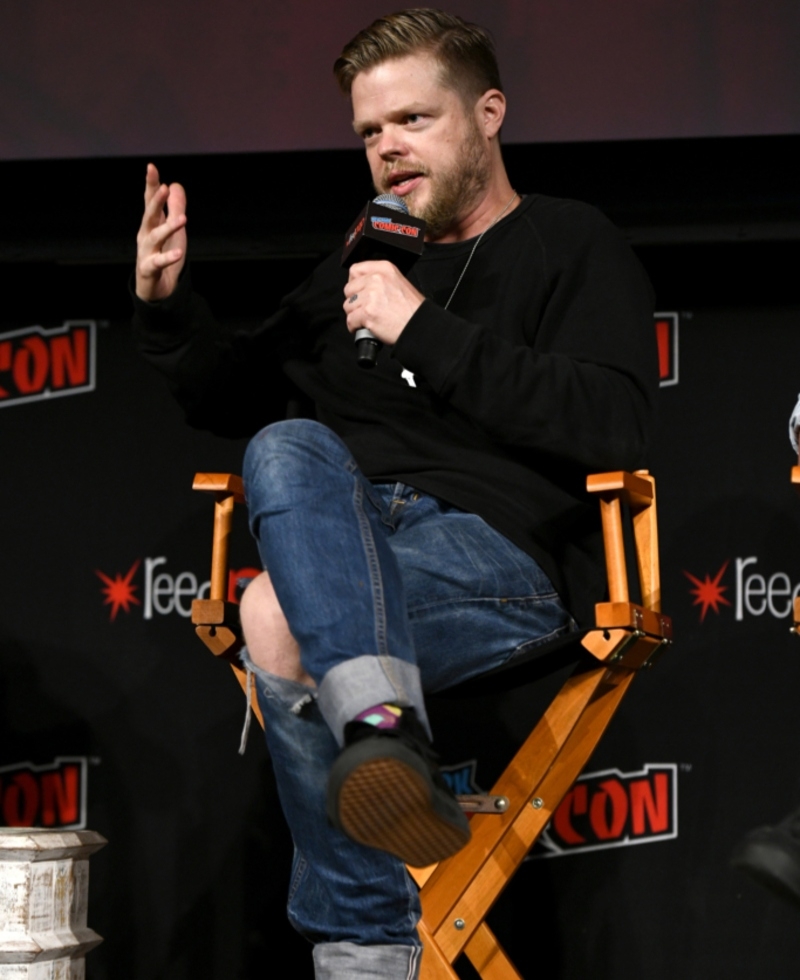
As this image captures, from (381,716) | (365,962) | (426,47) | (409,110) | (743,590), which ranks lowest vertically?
(365,962)

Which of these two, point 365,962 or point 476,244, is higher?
point 476,244

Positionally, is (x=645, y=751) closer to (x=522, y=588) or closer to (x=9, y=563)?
(x=522, y=588)

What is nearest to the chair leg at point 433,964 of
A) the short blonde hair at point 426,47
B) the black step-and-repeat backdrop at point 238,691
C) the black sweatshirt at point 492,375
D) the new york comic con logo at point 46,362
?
the black sweatshirt at point 492,375

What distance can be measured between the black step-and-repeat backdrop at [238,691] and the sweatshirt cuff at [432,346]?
3.95ft

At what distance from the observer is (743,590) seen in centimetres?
274

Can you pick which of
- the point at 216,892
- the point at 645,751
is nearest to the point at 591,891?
the point at 645,751

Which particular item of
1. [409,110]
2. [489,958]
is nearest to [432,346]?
[409,110]

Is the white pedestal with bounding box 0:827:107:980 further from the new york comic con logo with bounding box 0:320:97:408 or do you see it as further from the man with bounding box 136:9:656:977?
the new york comic con logo with bounding box 0:320:97:408

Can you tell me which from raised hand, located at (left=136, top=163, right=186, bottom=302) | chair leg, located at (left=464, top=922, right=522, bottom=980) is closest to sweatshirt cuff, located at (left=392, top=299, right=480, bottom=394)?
raised hand, located at (left=136, top=163, right=186, bottom=302)

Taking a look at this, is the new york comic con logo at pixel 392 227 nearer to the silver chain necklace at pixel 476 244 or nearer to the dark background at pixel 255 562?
the silver chain necklace at pixel 476 244

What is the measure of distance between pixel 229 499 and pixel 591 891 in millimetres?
1116

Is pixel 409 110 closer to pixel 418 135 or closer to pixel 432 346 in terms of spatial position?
pixel 418 135

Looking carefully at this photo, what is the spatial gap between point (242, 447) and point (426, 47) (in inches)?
43.9

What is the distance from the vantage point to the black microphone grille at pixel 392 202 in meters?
1.89
